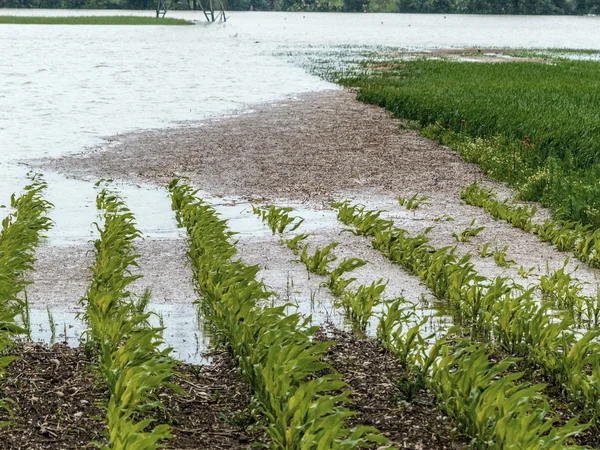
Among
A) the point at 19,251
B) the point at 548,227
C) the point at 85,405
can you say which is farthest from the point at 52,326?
the point at 548,227

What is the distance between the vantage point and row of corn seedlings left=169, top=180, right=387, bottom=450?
419 centimetres

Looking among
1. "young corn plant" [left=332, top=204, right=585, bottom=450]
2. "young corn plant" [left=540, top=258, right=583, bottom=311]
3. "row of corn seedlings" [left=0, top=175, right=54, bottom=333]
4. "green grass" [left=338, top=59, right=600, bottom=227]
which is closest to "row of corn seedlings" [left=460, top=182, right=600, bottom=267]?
"green grass" [left=338, top=59, right=600, bottom=227]

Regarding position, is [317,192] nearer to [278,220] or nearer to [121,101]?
[278,220]

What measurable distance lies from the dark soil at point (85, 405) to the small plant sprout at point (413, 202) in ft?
18.1

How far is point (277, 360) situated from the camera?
496 centimetres

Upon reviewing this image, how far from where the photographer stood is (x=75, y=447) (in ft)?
15.2

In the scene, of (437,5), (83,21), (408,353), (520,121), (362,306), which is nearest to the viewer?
(408,353)

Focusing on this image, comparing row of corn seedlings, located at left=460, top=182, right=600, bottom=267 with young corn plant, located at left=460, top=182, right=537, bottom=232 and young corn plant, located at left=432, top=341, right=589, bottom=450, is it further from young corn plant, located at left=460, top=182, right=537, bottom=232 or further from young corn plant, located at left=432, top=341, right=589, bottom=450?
young corn plant, located at left=432, top=341, right=589, bottom=450

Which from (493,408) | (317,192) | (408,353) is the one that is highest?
(493,408)

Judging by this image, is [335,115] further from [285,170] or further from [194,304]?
[194,304]

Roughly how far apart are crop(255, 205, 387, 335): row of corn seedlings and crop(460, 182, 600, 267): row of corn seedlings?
214cm

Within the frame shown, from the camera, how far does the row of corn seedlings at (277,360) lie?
13.7ft

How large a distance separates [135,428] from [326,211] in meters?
7.38

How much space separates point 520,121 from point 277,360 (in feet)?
39.1
